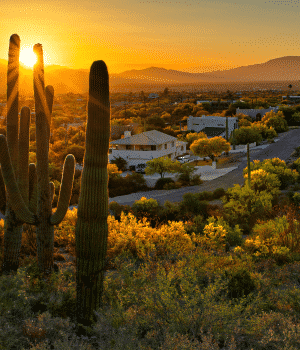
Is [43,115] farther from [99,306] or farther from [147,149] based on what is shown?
[147,149]

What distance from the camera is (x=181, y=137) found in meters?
59.8

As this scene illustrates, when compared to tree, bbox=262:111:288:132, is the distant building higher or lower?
higher

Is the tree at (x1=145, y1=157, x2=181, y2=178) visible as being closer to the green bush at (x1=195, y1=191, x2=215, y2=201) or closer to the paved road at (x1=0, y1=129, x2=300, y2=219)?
the paved road at (x1=0, y1=129, x2=300, y2=219)

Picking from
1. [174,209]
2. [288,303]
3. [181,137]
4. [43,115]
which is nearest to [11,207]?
[43,115]

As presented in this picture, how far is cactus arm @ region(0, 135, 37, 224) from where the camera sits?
9.53m

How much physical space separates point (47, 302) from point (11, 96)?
5626mm

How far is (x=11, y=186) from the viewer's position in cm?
966

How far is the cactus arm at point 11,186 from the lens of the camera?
31.3ft

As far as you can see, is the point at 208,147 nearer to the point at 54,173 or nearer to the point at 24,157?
the point at 54,173

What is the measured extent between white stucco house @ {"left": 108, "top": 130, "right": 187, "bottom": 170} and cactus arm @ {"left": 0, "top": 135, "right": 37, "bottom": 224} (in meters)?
34.4

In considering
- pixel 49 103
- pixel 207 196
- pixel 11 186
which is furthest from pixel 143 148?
pixel 11 186

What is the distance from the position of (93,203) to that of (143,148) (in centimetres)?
3921

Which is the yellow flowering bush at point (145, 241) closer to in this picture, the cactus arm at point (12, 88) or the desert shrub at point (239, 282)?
the desert shrub at point (239, 282)

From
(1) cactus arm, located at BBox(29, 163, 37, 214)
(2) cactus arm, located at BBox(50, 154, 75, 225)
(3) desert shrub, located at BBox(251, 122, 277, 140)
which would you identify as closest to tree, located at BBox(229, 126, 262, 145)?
(3) desert shrub, located at BBox(251, 122, 277, 140)
